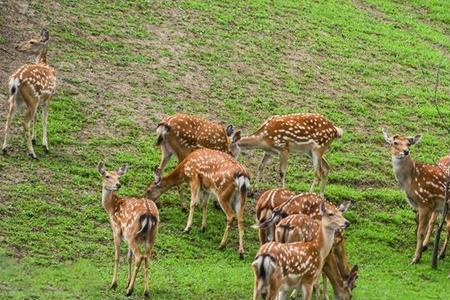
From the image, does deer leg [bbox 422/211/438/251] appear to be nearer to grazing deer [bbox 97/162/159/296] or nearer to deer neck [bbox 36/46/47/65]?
grazing deer [bbox 97/162/159/296]

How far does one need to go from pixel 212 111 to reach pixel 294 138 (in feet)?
10.4

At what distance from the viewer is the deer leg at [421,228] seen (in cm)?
1767

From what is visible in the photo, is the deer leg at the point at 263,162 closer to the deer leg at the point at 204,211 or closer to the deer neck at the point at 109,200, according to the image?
the deer leg at the point at 204,211

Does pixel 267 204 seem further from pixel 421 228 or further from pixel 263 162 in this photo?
pixel 263 162

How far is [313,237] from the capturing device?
15.2 meters

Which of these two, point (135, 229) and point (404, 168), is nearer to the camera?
point (135, 229)

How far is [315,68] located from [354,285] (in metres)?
10.6

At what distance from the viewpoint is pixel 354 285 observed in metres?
Result: 15.3

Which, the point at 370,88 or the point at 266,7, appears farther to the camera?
the point at 266,7

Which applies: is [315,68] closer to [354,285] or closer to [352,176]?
[352,176]

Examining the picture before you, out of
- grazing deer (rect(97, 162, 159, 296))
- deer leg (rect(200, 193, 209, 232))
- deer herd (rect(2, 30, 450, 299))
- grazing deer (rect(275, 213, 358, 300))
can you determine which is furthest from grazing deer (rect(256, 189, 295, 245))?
grazing deer (rect(97, 162, 159, 296))

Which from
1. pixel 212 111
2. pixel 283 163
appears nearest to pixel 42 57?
pixel 212 111

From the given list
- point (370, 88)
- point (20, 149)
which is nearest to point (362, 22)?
point (370, 88)

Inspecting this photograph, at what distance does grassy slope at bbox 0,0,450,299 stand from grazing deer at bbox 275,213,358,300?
1.83 feet
